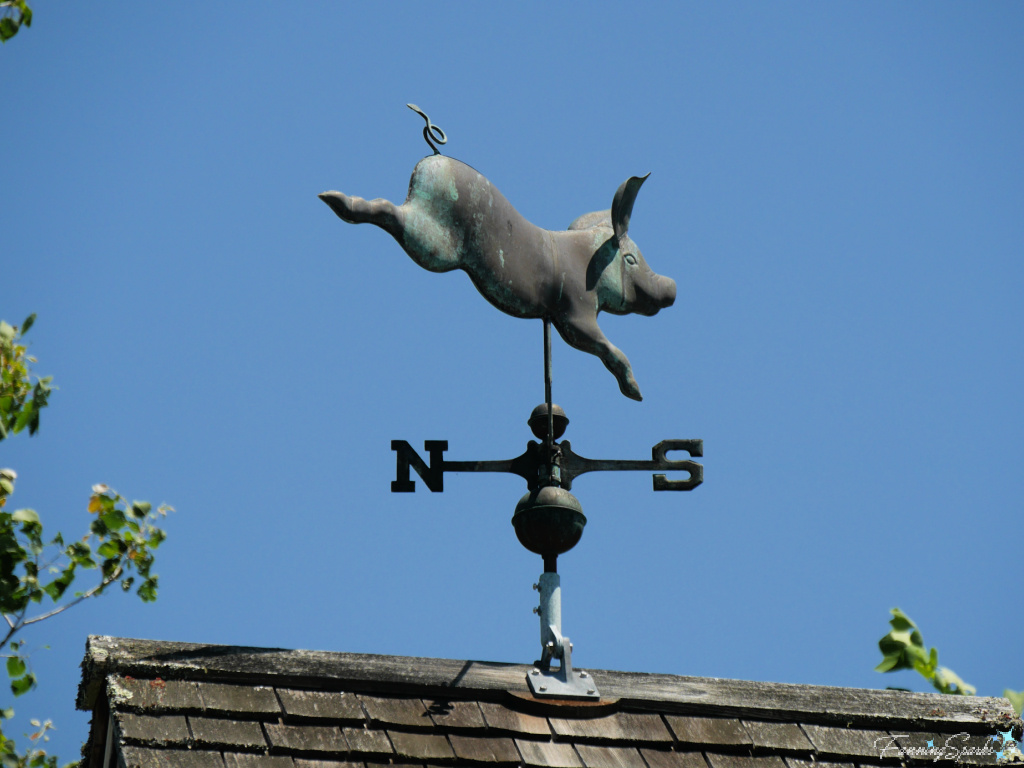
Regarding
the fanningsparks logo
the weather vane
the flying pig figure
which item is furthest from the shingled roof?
the flying pig figure

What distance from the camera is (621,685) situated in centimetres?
347

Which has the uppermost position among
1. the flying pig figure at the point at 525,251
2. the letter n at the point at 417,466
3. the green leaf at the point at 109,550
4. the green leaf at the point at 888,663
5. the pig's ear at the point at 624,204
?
the green leaf at the point at 109,550

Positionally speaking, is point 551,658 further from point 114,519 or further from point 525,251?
point 114,519

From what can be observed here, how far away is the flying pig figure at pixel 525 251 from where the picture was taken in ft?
11.6

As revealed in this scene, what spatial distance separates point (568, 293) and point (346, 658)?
56.3 inches

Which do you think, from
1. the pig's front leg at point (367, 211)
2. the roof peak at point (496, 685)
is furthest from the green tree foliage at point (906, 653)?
the pig's front leg at point (367, 211)

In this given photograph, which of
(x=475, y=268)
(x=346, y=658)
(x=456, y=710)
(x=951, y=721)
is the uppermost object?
(x=475, y=268)

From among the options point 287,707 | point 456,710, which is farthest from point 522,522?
point 287,707

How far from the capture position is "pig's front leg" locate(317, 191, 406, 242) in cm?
323

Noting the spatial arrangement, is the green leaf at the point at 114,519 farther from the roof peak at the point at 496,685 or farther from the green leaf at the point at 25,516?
the roof peak at the point at 496,685

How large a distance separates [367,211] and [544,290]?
812mm

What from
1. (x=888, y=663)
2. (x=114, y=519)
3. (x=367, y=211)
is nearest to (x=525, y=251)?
(x=367, y=211)

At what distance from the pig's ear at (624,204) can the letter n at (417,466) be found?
963mm

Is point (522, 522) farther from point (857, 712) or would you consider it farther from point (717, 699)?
point (857, 712)
